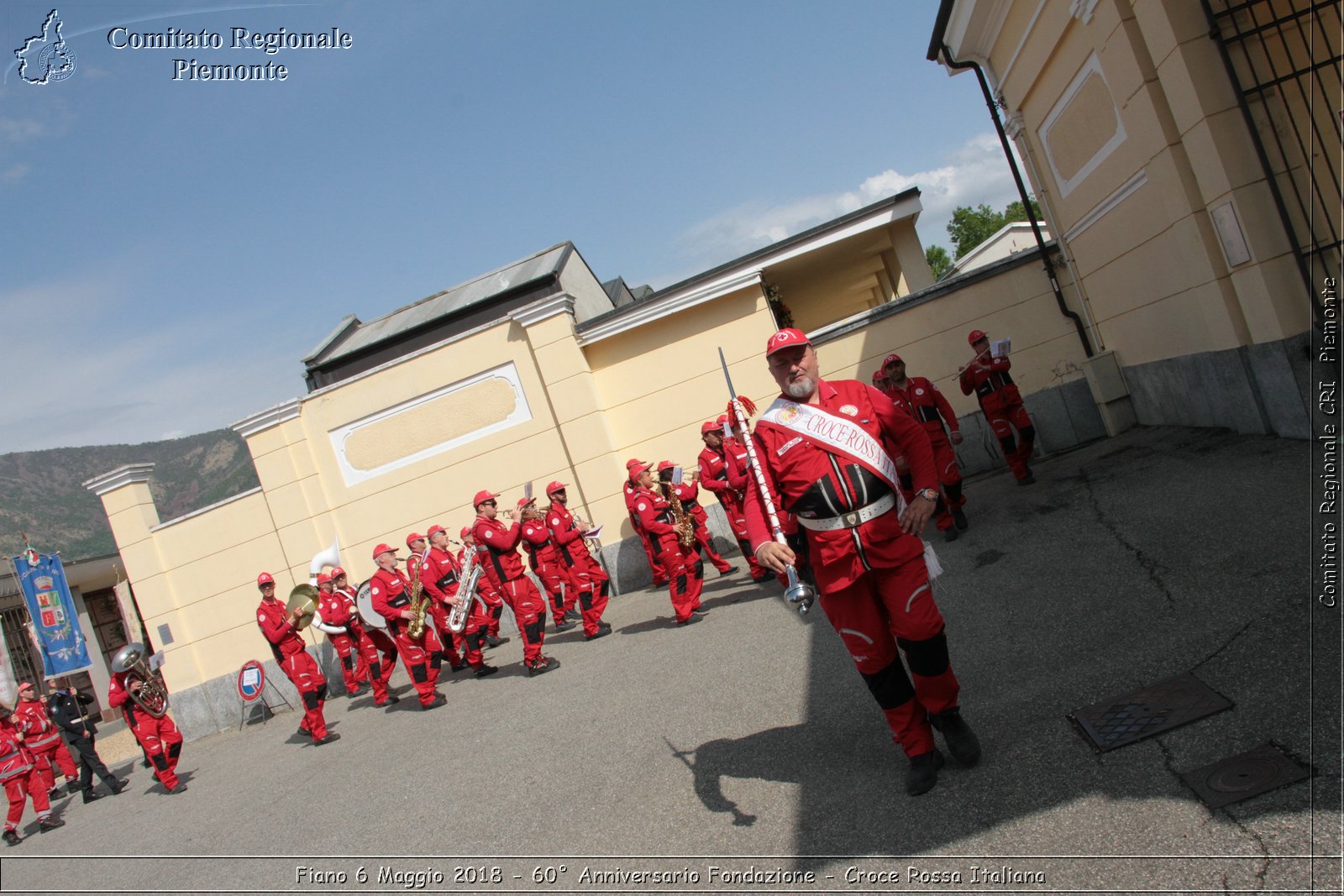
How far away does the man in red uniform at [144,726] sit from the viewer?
9914 millimetres

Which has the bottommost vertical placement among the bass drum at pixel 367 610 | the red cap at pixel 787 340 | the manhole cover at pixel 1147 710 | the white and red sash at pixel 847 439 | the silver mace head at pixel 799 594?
the manhole cover at pixel 1147 710

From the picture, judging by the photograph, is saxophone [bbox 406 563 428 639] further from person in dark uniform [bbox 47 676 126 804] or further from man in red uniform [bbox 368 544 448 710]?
person in dark uniform [bbox 47 676 126 804]

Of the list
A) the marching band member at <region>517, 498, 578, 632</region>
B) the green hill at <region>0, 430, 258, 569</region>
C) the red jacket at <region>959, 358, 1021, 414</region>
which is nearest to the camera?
the red jacket at <region>959, 358, 1021, 414</region>

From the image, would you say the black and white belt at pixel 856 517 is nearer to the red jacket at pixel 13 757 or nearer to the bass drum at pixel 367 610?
the bass drum at pixel 367 610

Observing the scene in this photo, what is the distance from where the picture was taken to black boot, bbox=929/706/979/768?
156 inches

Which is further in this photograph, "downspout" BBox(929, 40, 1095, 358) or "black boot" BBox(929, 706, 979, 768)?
"downspout" BBox(929, 40, 1095, 358)

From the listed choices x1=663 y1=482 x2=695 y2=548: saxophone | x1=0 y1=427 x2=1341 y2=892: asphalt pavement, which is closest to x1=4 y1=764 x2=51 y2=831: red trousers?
x1=0 y1=427 x2=1341 y2=892: asphalt pavement

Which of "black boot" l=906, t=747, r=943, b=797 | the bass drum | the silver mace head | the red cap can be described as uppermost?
the red cap

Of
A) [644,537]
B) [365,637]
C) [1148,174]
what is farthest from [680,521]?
[1148,174]

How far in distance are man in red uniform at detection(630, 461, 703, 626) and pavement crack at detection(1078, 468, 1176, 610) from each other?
4.04m

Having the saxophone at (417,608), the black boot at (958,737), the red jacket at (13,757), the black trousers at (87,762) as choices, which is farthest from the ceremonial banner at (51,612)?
the black boot at (958,737)

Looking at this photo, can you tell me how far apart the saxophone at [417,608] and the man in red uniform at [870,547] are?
6.95m

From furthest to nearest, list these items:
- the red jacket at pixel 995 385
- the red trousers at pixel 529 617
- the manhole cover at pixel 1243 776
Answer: the red jacket at pixel 995 385
the red trousers at pixel 529 617
the manhole cover at pixel 1243 776

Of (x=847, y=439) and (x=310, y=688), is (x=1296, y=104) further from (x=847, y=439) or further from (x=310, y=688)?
(x=310, y=688)
